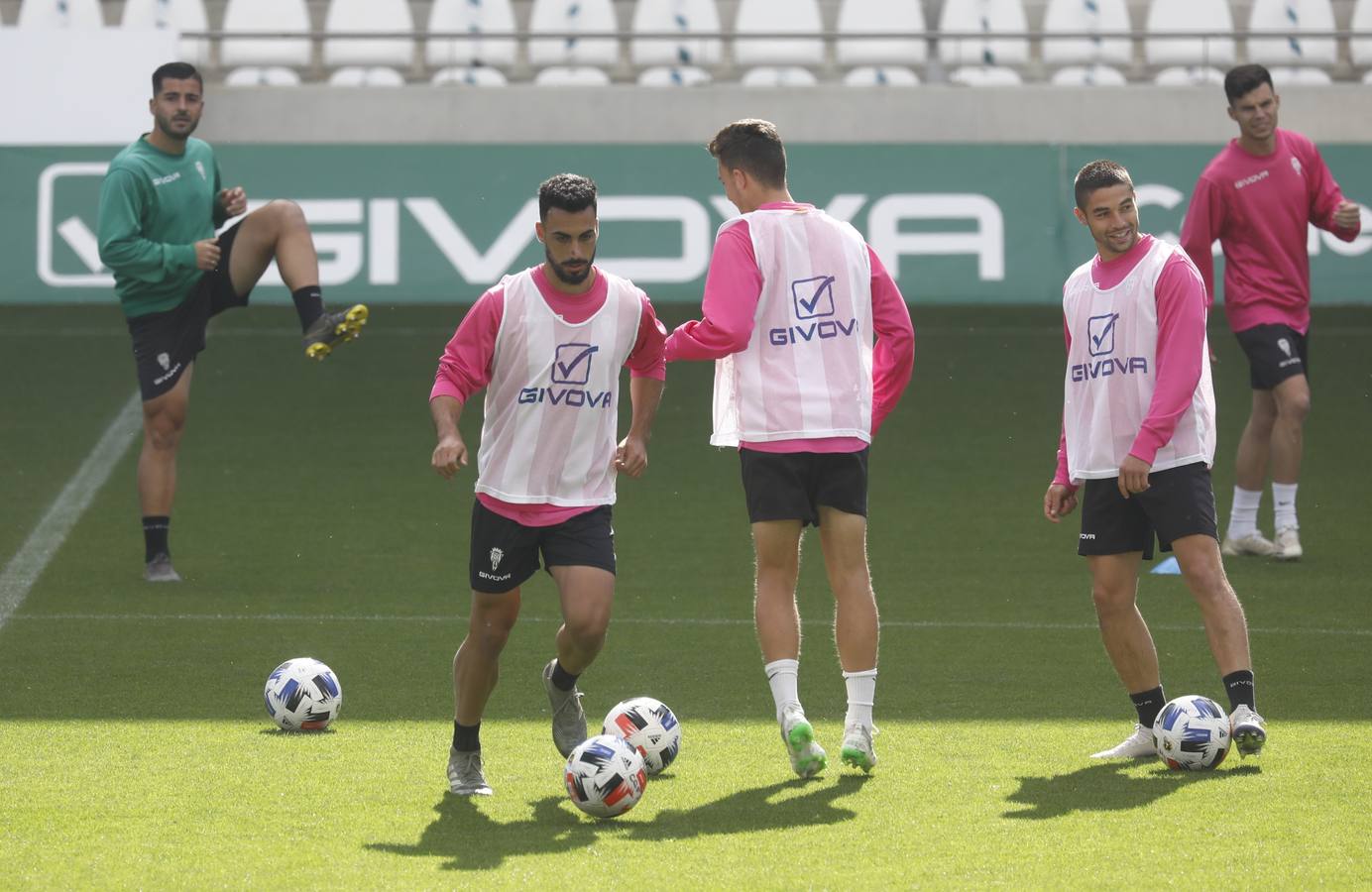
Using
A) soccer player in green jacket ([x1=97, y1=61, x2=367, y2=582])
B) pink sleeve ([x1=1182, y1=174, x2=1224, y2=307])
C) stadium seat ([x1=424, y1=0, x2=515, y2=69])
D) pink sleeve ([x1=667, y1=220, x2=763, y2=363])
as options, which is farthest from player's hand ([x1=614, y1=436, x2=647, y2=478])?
stadium seat ([x1=424, y1=0, x2=515, y2=69])

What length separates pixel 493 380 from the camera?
5.18 meters

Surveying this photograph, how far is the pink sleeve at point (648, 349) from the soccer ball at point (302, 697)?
4.56 feet

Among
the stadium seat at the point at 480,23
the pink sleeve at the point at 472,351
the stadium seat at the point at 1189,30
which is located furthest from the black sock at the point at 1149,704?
the stadium seat at the point at 480,23

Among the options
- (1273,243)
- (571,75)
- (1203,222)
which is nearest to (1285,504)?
(1273,243)

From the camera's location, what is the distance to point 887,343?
5.58 m

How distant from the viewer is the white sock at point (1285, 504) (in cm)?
Result: 884

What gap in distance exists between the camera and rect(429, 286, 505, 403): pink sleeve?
16.5 ft

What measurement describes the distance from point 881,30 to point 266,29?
6075mm

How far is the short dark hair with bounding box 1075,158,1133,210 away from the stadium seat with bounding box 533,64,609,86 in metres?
12.8

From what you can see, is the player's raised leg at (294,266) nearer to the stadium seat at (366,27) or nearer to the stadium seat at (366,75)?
the stadium seat at (366,75)

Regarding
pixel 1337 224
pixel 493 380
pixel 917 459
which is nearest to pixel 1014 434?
pixel 917 459

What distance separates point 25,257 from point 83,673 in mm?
8422

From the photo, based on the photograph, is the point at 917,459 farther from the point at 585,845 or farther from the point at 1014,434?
the point at 585,845

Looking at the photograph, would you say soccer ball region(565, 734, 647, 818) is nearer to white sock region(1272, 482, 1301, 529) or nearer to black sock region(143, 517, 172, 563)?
black sock region(143, 517, 172, 563)
